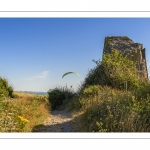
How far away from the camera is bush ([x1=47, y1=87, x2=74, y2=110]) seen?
60.0 ft

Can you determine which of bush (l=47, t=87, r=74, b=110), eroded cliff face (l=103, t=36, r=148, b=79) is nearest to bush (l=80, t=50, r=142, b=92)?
eroded cliff face (l=103, t=36, r=148, b=79)

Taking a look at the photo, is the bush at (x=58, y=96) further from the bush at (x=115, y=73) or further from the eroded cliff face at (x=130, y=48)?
the eroded cliff face at (x=130, y=48)

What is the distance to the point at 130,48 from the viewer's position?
17672mm

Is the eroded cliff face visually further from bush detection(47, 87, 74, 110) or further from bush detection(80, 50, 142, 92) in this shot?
bush detection(47, 87, 74, 110)

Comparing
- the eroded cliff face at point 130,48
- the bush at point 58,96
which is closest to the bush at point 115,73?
the eroded cliff face at point 130,48

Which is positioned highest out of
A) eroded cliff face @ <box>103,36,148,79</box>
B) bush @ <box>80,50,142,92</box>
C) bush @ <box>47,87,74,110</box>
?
eroded cliff face @ <box>103,36,148,79</box>

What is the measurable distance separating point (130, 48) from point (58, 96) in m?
6.40

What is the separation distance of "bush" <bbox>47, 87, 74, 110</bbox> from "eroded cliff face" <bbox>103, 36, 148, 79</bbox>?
4.43 m

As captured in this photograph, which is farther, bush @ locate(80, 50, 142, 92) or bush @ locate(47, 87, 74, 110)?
bush @ locate(47, 87, 74, 110)
